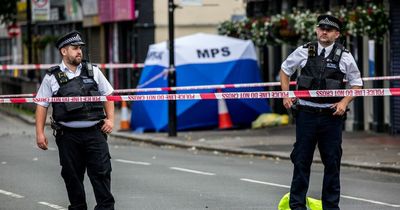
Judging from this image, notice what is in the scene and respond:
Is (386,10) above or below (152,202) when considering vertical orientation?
above

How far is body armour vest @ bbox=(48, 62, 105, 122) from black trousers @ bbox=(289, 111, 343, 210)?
68.7 inches

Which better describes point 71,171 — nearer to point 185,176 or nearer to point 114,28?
point 185,176

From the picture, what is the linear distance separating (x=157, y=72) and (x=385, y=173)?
11121mm

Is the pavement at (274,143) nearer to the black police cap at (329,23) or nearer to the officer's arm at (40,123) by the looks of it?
the black police cap at (329,23)

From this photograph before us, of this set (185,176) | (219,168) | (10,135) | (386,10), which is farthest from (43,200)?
(10,135)

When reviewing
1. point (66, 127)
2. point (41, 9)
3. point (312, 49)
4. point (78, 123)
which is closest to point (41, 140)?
point (66, 127)

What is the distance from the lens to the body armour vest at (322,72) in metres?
11.0

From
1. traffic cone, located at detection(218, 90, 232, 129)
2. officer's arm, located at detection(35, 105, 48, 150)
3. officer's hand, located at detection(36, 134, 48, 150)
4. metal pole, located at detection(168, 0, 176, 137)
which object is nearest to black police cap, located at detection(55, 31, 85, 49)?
officer's arm, located at detection(35, 105, 48, 150)

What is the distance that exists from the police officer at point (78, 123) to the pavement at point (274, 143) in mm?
8221

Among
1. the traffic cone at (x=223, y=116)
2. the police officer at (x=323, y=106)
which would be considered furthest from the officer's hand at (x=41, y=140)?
the traffic cone at (x=223, y=116)

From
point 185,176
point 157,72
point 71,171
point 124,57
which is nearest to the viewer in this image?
point 71,171

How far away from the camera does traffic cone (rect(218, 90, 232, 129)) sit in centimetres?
2870

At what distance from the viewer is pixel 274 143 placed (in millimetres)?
24484

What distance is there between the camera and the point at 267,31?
29.7 m
